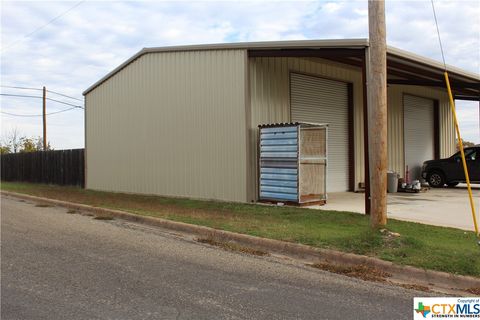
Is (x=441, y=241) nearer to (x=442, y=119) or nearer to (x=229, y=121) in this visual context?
(x=229, y=121)

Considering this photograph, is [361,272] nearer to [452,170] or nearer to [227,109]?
[227,109]

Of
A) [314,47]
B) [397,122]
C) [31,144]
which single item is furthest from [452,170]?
[31,144]

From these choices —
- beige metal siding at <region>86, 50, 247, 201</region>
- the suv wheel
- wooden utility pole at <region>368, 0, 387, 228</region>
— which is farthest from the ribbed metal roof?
the suv wheel

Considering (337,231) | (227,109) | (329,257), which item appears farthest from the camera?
(227,109)

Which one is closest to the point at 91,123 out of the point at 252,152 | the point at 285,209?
the point at 252,152

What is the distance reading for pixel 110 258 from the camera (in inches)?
290

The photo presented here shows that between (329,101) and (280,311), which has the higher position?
(329,101)

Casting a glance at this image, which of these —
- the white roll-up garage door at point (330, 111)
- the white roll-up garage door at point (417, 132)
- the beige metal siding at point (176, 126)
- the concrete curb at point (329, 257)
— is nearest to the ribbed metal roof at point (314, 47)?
the beige metal siding at point (176, 126)

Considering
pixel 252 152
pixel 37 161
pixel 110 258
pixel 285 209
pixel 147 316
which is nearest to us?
pixel 147 316

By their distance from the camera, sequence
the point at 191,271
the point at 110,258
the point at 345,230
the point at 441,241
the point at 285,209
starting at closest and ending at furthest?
the point at 191,271 < the point at 110,258 < the point at 441,241 < the point at 345,230 < the point at 285,209

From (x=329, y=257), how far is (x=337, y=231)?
67.1 inches

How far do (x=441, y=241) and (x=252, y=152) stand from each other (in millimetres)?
7162

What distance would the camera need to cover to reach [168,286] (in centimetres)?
582

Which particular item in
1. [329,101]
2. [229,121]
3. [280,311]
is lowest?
[280,311]
